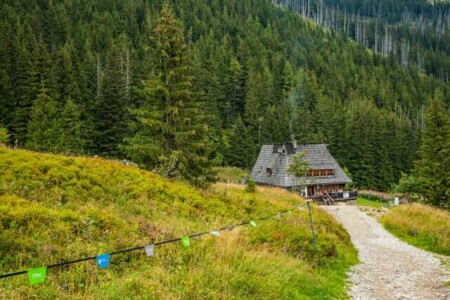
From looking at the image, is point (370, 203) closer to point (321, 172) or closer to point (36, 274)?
point (321, 172)

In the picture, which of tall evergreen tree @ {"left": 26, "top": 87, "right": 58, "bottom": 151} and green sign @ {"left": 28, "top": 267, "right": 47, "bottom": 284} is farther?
tall evergreen tree @ {"left": 26, "top": 87, "right": 58, "bottom": 151}

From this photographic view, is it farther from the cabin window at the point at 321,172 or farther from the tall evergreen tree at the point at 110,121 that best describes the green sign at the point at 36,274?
the cabin window at the point at 321,172

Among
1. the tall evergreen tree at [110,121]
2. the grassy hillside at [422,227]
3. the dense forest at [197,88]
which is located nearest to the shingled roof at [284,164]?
the dense forest at [197,88]

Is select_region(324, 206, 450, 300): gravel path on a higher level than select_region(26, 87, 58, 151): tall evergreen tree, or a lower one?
lower

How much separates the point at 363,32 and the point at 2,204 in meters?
207

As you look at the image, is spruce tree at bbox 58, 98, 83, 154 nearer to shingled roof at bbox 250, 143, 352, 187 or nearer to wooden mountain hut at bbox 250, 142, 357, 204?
shingled roof at bbox 250, 143, 352, 187

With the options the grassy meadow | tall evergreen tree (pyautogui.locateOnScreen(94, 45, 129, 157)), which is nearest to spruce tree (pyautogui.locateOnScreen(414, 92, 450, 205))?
the grassy meadow

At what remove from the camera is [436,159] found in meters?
43.0

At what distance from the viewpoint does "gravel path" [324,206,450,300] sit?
10555mm

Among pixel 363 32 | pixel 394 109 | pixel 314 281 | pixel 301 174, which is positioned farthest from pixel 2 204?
pixel 363 32

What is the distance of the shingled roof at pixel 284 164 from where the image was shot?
4831 centimetres

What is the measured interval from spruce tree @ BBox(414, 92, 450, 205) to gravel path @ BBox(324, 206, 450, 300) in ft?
77.3

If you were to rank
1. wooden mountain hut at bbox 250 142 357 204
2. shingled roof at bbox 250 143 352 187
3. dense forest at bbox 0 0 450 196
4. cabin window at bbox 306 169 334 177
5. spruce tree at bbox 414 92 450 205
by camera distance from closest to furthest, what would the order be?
1. dense forest at bbox 0 0 450 196
2. spruce tree at bbox 414 92 450 205
3. wooden mountain hut at bbox 250 142 357 204
4. shingled roof at bbox 250 143 352 187
5. cabin window at bbox 306 169 334 177

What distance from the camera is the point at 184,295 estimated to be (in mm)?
6727
